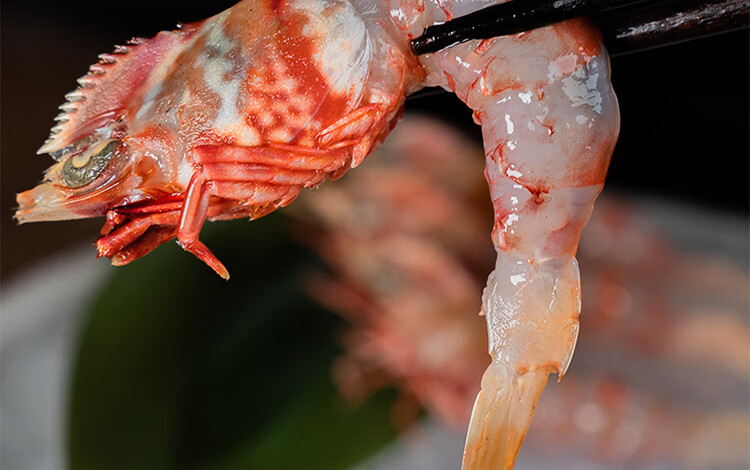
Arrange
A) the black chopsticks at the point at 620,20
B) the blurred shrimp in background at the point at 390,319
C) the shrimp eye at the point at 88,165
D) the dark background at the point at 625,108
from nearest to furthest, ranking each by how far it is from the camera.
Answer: the black chopsticks at the point at 620,20, the shrimp eye at the point at 88,165, the blurred shrimp in background at the point at 390,319, the dark background at the point at 625,108

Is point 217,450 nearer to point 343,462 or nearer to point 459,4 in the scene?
point 343,462

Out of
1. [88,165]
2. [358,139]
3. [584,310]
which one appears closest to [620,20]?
[358,139]

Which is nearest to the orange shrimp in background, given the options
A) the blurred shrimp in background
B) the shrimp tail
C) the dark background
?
the blurred shrimp in background

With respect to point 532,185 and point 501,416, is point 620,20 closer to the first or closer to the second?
point 532,185

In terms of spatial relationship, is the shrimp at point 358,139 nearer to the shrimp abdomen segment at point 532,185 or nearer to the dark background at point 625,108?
the shrimp abdomen segment at point 532,185

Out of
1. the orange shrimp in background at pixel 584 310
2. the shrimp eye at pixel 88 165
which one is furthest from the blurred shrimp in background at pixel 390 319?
the shrimp eye at pixel 88 165

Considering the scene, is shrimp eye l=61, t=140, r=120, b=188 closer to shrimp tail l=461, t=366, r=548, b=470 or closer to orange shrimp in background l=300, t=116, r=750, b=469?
shrimp tail l=461, t=366, r=548, b=470
